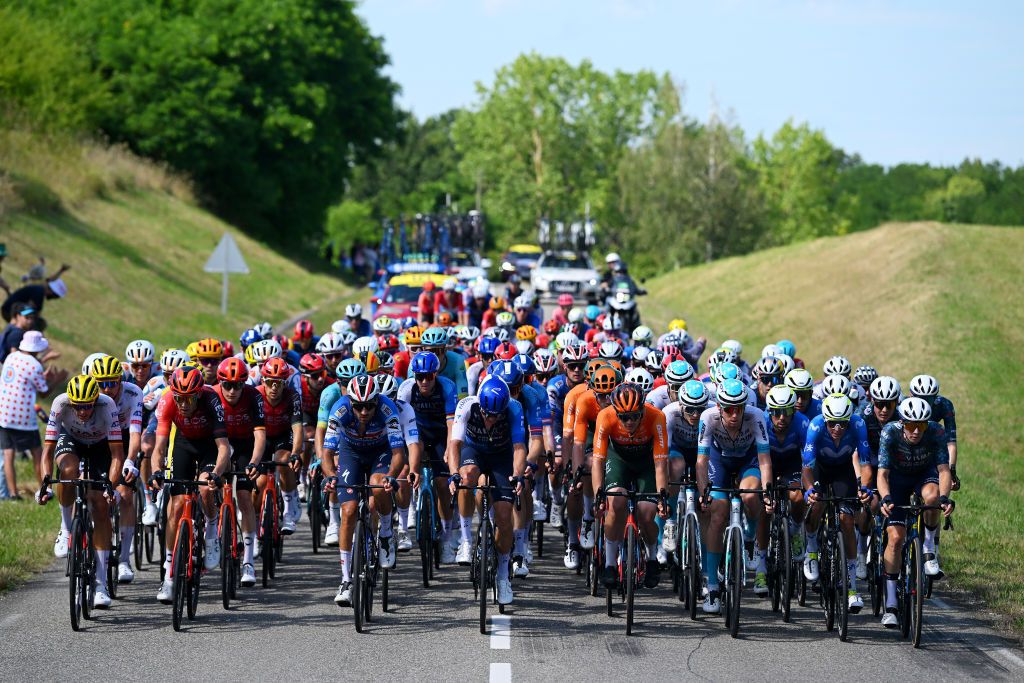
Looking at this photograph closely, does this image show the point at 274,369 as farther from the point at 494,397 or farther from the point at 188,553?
the point at 188,553

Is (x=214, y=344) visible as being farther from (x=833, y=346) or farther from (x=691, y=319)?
(x=691, y=319)

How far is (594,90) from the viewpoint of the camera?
10712cm

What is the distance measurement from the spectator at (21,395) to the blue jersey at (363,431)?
542 cm

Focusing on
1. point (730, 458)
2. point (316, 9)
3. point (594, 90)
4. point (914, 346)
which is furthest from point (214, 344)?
point (594, 90)

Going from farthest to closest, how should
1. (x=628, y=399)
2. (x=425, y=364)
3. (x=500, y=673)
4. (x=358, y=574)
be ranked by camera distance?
(x=425, y=364) → (x=628, y=399) → (x=358, y=574) → (x=500, y=673)

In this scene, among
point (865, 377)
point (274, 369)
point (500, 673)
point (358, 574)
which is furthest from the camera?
point (865, 377)

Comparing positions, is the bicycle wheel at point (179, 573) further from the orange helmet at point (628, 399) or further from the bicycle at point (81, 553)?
the orange helmet at point (628, 399)

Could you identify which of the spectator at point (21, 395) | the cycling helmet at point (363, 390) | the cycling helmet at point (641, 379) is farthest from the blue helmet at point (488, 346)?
the spectator at point (21, 395)

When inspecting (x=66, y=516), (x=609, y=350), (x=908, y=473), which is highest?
(x=609, y=350)

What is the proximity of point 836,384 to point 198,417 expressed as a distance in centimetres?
524

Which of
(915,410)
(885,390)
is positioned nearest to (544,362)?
(885,390)

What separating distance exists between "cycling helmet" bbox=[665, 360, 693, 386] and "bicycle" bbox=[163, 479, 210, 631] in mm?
4318

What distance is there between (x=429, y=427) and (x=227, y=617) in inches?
112

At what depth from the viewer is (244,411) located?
→ 1211cm
